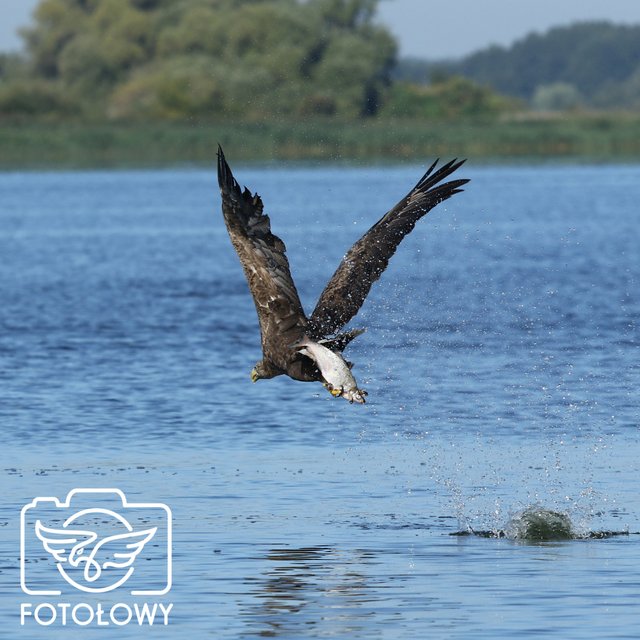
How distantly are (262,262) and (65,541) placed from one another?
2.39 meters

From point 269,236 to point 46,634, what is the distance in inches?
142

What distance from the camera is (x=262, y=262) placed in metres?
13.1

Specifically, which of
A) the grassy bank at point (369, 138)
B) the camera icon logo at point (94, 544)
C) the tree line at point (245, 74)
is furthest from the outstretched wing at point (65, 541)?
the tree line at point (245, 74)

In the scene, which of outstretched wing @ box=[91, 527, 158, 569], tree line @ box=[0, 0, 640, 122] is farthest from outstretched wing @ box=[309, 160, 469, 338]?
tree line @ box=[0, 0, 640, 122]

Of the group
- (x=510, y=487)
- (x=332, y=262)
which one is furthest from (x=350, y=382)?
(x=332, y=262)

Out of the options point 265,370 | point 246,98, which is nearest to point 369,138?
point 246,98

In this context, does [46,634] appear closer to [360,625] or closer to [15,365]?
[360,625]

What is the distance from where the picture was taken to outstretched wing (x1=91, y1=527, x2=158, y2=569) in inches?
493

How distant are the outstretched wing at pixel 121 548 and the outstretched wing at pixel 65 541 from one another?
0.40ft

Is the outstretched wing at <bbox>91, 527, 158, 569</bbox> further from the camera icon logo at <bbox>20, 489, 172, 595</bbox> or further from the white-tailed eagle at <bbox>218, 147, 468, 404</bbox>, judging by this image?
the white-tailed eagle at <bbox>218, 147, 468, 404</bbox>

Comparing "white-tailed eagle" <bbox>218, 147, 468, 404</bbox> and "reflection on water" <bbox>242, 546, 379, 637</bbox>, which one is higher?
"white-tailed eagle" <bbox>218, 147, 468, 404</bbox>

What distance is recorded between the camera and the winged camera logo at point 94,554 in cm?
1138

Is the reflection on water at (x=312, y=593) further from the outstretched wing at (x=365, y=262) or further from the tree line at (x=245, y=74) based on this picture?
the tree line at (x=245, y=74)

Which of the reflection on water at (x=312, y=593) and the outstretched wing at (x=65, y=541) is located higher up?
the reflection on water at (x=312, y=593)
